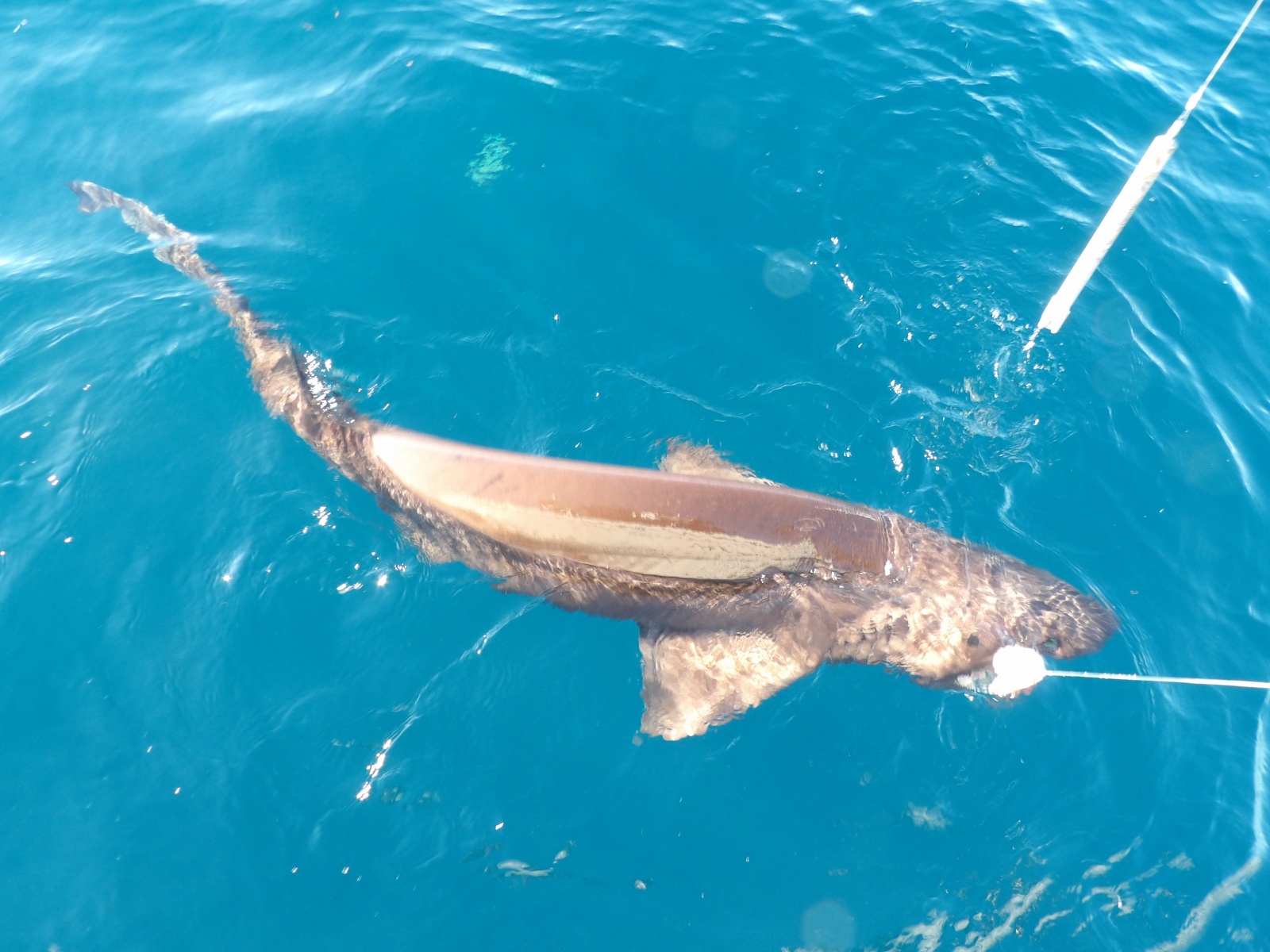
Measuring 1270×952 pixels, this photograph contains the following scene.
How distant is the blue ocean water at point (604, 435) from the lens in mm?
7203

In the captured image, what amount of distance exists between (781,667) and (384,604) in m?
4.27

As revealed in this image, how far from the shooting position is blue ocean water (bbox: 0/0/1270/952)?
7203 mm

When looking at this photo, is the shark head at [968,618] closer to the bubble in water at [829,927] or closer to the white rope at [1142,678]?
the white rope at [1142,678]

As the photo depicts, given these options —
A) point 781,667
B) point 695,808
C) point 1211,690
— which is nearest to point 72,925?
point 695,808

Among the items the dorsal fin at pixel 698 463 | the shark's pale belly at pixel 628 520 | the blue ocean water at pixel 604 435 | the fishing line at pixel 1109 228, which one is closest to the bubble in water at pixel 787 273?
the blue ocean water at pixel 604 435

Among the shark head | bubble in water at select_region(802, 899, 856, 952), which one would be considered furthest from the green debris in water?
bubble in water at select_region(802, 899, 856, 952)

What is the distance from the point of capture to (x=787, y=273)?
1136cm

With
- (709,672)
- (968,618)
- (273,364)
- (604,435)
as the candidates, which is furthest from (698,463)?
(273,364)

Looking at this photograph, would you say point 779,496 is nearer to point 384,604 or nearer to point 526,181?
point 384,604

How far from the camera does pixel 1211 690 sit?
8602 mm

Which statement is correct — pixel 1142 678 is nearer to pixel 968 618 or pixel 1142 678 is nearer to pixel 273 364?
pixel 968 618

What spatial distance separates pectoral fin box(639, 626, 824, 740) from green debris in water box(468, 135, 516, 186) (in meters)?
8.03

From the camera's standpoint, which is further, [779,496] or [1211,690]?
[1211,690]

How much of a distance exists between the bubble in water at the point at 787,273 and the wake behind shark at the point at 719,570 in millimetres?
3959
